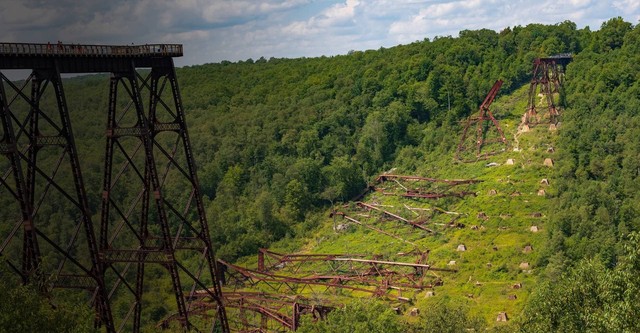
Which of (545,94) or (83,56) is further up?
(83,56)

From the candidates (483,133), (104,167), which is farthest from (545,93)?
(104,167)

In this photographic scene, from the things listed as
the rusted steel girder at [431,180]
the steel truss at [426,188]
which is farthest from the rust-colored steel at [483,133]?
the steel truss at [426,188]

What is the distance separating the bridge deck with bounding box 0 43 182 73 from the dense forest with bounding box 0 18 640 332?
13.1 m

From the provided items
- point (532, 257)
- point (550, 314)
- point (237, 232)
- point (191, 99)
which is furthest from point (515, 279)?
point (191, 99)

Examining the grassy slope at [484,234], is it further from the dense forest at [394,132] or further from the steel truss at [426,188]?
the dense forest at [394,132]

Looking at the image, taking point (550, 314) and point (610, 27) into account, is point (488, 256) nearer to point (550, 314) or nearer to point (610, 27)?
point (550, 314)

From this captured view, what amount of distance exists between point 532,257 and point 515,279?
2.34 metres

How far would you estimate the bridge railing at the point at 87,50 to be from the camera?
22375 mm

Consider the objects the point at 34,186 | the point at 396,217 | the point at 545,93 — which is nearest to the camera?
the point at 34,186

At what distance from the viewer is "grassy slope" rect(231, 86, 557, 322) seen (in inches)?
1785

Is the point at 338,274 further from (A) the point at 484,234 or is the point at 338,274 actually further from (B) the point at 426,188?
(B) the point at 426,188

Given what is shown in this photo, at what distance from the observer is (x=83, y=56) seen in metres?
24.6

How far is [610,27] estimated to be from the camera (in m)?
78.1

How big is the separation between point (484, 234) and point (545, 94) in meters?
25.8
